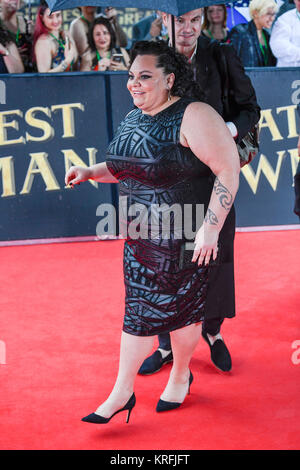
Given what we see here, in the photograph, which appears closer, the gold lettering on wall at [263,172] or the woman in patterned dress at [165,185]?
the woman in patterned dress at [165,185]

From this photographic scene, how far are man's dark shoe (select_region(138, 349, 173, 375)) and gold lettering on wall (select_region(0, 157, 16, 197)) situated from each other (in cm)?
295

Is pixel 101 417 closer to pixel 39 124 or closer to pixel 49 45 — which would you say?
pixel 39 124

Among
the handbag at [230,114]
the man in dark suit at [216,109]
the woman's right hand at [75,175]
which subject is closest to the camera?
the woman's right hand at [75,175]

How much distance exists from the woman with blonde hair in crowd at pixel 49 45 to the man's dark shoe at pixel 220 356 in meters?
3.45

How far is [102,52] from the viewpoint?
20.6 ft

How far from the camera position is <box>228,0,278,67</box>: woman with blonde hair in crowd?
6.34 m

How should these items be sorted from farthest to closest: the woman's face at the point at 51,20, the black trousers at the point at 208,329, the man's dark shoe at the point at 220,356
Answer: the woman's face at the point at 51,20 → the black trousers at the point at 208,329 → the man's dark shoe at the point at 220,356

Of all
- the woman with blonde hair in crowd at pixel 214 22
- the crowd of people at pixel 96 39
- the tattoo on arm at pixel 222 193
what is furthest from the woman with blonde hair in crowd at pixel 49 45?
the tattoo on arm at pixel 222 193

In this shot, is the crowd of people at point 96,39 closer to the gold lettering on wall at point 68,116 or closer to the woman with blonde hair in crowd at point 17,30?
the woman with blonde hair in crowd at point 17,30

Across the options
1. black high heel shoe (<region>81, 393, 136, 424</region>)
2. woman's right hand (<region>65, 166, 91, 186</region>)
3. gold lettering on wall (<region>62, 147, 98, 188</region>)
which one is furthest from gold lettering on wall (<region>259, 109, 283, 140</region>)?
black high heel shoe (<region>81, 393, 136, 424</region>)

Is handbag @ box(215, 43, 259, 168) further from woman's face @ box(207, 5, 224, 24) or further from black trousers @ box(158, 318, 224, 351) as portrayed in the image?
woman's face @ box(207, 5, 224, 24)

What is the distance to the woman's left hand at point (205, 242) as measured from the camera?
2.56 meters

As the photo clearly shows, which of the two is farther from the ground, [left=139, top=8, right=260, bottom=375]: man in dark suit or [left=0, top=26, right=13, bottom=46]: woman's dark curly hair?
[left=0, top=26, right=13, bottom=46]: woman's dark curly hair

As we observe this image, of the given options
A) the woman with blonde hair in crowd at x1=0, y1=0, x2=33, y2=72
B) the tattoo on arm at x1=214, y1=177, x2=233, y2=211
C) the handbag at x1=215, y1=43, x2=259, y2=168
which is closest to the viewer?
the tattoo on arm at x1=214, y1=177, x2=233, y2=211
